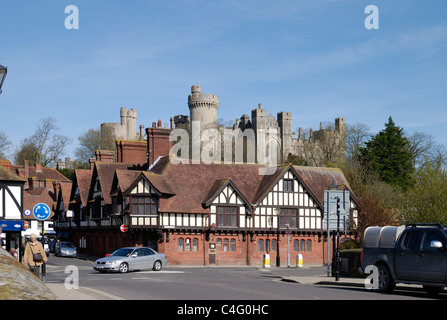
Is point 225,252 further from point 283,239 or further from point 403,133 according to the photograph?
point 403,133

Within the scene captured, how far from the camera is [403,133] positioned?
74875 millimetres

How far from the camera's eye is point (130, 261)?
3216 centimetres

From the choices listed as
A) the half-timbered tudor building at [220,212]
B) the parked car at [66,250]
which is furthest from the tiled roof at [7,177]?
the parked car at [66,250]

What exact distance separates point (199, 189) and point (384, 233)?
30958 mm

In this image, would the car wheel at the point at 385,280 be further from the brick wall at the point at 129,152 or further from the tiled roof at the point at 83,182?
the tiled roof at the point at 83,182

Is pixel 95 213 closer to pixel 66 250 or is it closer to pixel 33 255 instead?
pixel 66 250

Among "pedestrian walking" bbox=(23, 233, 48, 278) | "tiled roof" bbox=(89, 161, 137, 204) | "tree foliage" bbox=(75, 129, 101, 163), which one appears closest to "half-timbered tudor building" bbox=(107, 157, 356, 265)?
"tiled roof" bbox=(89, 161, 137, 204)

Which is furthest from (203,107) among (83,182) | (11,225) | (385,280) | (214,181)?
(385,280)

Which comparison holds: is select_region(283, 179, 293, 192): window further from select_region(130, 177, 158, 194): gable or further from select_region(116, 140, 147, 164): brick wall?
select_region(116, 140, 147, 164): brick wall

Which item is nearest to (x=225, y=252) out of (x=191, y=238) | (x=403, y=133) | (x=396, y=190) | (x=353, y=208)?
(x=191, y=238)

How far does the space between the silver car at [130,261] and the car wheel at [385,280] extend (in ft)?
53.1

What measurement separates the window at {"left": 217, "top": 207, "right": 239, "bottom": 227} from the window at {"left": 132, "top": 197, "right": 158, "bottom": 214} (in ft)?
17.6

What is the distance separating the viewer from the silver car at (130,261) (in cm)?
3156

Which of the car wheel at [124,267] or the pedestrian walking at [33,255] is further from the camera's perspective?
the car wheel at [124,267]
